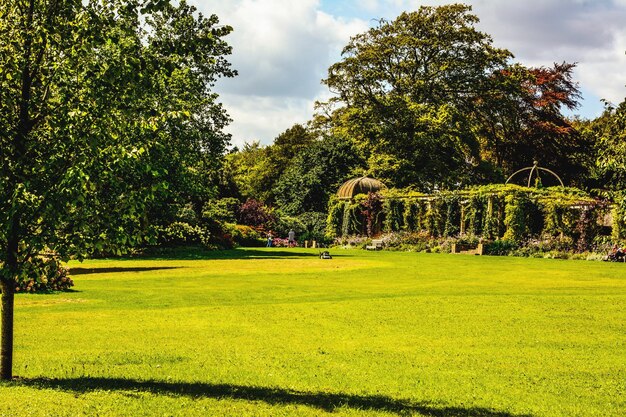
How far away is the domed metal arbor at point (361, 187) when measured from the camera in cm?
5008

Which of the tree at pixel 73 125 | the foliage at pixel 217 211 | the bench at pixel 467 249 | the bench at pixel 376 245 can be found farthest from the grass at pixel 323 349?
the foliage at pixel 217 211

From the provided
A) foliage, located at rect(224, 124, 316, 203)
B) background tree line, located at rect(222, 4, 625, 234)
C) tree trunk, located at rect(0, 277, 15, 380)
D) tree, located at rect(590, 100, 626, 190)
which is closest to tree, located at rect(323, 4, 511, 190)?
background tree line, located at rect(222, 4, 625, 234)

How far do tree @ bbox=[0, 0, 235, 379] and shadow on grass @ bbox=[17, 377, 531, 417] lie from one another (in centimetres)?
121

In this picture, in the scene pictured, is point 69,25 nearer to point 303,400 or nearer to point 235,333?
point 303,400

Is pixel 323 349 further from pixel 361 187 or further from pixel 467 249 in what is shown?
pixel 361 187

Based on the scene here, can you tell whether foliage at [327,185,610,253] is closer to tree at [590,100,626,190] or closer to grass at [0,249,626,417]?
grass at [0,249,626,417]

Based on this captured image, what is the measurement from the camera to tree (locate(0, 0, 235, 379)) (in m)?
8.04

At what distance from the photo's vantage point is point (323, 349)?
1131 cm

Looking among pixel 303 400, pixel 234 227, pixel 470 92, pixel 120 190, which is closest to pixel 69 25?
pixel 120 190

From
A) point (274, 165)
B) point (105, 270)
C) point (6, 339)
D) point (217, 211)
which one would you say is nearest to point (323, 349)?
point (6, 339)

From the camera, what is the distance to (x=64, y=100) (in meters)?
8.40

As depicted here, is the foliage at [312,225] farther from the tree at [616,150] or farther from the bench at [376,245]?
the tree at [616,150]

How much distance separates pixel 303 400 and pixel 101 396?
8.56 feet

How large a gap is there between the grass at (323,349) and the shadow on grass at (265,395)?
0.09 feet
